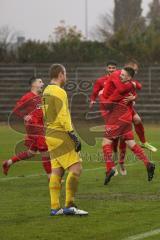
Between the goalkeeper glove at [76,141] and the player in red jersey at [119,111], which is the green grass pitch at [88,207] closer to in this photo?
the player in red jersey at [119,111]

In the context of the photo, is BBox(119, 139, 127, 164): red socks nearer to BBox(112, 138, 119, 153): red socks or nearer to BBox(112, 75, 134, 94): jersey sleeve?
BBox(112, 138, 119, 153): red socks

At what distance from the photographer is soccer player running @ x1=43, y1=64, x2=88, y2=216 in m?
10.4

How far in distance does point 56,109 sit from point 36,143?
432cm

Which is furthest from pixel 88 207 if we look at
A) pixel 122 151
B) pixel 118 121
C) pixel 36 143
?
pixel 122 151

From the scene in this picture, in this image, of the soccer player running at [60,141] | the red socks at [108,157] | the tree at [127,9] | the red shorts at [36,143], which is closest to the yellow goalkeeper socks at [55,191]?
the soccer player running at [60,141]

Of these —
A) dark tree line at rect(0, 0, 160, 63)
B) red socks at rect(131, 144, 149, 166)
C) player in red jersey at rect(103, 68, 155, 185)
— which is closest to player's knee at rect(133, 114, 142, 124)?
player in red jersey at rect(103, 68, 155, 185)

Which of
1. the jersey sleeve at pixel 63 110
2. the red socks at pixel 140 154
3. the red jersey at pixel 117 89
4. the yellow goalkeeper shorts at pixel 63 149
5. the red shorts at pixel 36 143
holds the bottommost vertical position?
the red socks at pixel 140 154

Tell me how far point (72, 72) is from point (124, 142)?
969 inches

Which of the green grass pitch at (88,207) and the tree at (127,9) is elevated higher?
the tree at (127,9)

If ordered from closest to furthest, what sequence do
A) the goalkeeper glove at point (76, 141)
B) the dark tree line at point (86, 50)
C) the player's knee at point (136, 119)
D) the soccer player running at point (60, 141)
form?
the goalkeeper glove at point (76, 141), the soccer player running at point (60, 141), the player's knee at point (136, 119), the dark tree line at point (86, 50)

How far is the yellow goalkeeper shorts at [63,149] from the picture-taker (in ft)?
34.5

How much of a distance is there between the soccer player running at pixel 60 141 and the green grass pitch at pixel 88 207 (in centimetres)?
27

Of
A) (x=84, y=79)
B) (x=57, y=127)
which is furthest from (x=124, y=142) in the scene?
(x=84, y=79)

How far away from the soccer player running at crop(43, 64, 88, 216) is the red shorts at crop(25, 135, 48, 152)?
3.79 meters
